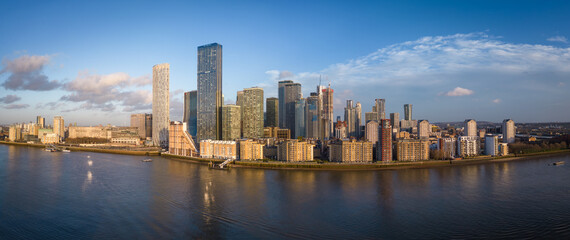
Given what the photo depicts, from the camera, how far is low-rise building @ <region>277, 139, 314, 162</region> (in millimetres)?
19031

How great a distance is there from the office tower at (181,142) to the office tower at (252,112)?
1136cm

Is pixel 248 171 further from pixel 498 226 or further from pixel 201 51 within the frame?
pixel 201 51

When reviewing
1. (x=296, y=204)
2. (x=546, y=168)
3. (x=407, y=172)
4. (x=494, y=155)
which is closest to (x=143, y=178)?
(x=296, y=204)

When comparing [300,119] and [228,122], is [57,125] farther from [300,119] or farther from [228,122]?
[300,119]

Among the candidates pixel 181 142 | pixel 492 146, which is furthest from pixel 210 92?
pixel 492 146

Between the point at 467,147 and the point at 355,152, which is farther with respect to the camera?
the point at 467,147

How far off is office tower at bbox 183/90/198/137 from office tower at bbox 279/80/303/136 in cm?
1384

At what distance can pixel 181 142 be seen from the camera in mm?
24453

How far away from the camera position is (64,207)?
9.34m

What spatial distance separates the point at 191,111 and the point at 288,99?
1499cm

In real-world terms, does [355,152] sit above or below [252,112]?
below

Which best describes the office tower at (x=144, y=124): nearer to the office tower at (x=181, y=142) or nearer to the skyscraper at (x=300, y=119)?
the skyscraper at (x=300, y=119)

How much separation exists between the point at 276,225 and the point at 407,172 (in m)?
10.5

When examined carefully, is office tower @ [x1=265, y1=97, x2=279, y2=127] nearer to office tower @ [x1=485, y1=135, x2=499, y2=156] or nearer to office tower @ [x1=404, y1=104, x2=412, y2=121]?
office tower @ [x1=485, y1=135, x2=499, y2=156]
